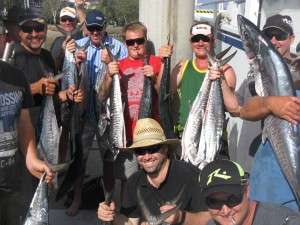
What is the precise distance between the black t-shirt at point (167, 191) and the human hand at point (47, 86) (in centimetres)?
120

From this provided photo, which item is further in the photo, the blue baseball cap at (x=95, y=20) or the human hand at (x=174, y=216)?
the blue baseball cap at (x=95, y=20)

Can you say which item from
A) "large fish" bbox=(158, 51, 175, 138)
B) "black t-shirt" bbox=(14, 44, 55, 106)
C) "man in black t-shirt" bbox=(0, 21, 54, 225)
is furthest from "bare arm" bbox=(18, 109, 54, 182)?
"large fish" bbox=(158, 51, 175, 138)

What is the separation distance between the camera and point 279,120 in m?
2.84

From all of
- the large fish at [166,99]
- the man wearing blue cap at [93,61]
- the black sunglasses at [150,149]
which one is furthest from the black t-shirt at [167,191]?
the man wearing blue cap at [93,61]

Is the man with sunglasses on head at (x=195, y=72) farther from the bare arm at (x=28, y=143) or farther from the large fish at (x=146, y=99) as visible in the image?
the bare arm at (x=28, y=143)

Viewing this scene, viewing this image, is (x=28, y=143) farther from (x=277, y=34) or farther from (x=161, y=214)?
(x=277, y=34)

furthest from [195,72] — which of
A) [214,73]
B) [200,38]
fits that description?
[214,73]

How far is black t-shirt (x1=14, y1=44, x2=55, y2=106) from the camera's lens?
13.9 feet

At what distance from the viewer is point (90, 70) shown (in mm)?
4633

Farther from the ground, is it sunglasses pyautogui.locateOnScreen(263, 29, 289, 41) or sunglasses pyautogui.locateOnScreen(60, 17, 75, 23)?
sunglasses pyautogui.locateOnScreen(60, 17, 75, 23)

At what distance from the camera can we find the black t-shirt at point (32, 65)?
4.23m

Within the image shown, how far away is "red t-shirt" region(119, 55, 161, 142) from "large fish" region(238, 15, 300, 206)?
53.6 inches

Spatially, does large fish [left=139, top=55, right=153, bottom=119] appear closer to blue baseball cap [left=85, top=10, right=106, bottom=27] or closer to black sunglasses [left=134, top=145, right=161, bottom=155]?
blue baseball cap [left=85, top=10, right=106, bottom=27]

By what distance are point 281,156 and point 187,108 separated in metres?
1.29
